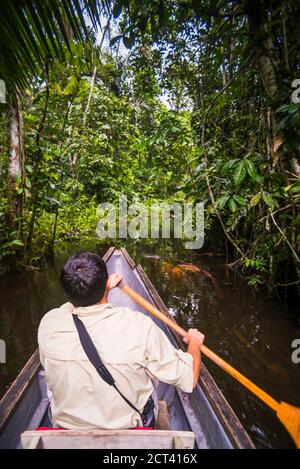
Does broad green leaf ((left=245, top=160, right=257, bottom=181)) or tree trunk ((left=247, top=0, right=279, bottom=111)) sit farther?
tree trunk ((left=247, top=0, right=279, bottom=111))

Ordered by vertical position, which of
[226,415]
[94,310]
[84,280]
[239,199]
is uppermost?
[239,199]

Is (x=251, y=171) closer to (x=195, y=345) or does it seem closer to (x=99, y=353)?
(x=195, y=345)

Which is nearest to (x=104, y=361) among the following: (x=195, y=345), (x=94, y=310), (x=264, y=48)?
(x=94, y=310)

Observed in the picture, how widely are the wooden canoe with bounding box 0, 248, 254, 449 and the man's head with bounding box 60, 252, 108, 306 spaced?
704 mm

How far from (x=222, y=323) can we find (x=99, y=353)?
2677 millimetres

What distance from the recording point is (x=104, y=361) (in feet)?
3.58

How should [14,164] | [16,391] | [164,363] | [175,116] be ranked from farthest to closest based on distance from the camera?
[175,116], [14,164], [16,391], [164,363]

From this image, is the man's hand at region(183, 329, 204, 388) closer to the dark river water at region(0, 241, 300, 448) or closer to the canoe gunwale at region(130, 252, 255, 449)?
the canoe gunwale at region(130, 252, 255, 449)

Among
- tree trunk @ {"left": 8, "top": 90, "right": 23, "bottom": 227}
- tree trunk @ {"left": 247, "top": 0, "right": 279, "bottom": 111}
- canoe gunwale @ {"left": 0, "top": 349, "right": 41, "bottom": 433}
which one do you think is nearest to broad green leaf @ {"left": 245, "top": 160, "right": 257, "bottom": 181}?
tree trunk @ {"left": 247, "top": 0, "right": 279, "bottom": 111}

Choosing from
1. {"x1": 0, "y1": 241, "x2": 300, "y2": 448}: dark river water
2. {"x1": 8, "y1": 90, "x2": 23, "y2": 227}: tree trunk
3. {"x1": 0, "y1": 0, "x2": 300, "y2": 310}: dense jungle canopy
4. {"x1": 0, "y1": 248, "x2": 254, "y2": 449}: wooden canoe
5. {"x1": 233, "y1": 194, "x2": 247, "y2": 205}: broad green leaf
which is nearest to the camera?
{"x1": 0, "y1": 248, "x2": 254, "y2": 449}: wooden canoe

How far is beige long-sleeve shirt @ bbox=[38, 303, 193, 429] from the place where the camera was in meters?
1.10

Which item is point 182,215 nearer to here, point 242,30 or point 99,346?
point 242,30
